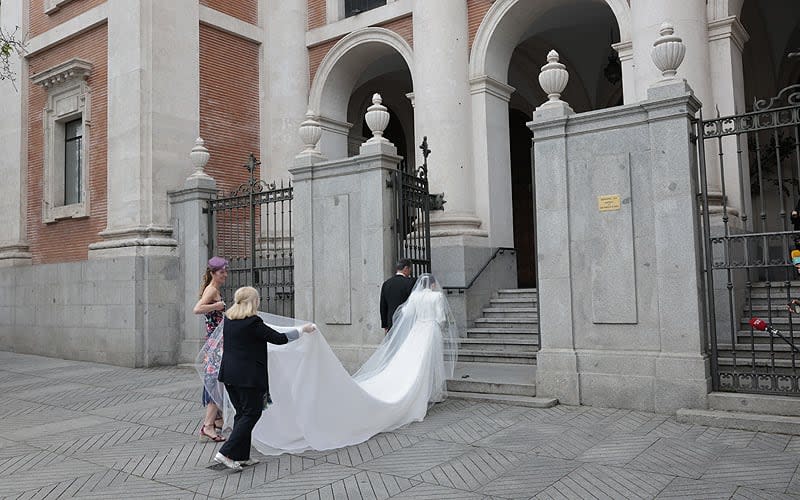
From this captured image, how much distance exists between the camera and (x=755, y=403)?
276 inches

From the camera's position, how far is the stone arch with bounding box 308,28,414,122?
15.1 m

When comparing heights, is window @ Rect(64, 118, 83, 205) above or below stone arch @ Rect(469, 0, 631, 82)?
below

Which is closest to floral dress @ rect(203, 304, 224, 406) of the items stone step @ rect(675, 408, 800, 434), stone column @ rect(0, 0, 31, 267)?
stone step @ rect(675, 408, 800, 434)

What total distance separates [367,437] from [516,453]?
1.56 meters

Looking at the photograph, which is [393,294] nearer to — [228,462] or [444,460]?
[444,460]

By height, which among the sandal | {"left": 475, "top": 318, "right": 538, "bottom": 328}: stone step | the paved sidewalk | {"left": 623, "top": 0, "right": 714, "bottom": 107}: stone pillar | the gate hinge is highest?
{"left": 623, "top": 0, "right": 714, "bottom": 107}: stone pillar

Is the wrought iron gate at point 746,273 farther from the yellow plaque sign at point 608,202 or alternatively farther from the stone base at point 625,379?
the yellow plaque sign at point 608,202

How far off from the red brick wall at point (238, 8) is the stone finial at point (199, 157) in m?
3.54

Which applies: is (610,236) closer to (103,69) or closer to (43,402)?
(43,402)

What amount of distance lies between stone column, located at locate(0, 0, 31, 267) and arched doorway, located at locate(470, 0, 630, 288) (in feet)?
35.8

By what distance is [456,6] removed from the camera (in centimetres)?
1351

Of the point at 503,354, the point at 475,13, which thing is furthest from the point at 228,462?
the point at 475,13

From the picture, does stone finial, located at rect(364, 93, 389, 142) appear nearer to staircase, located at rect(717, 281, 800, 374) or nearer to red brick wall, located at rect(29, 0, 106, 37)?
staircase, located at rect(717, 281, 800, 374)

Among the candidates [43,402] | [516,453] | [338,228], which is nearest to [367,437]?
[516,453]
